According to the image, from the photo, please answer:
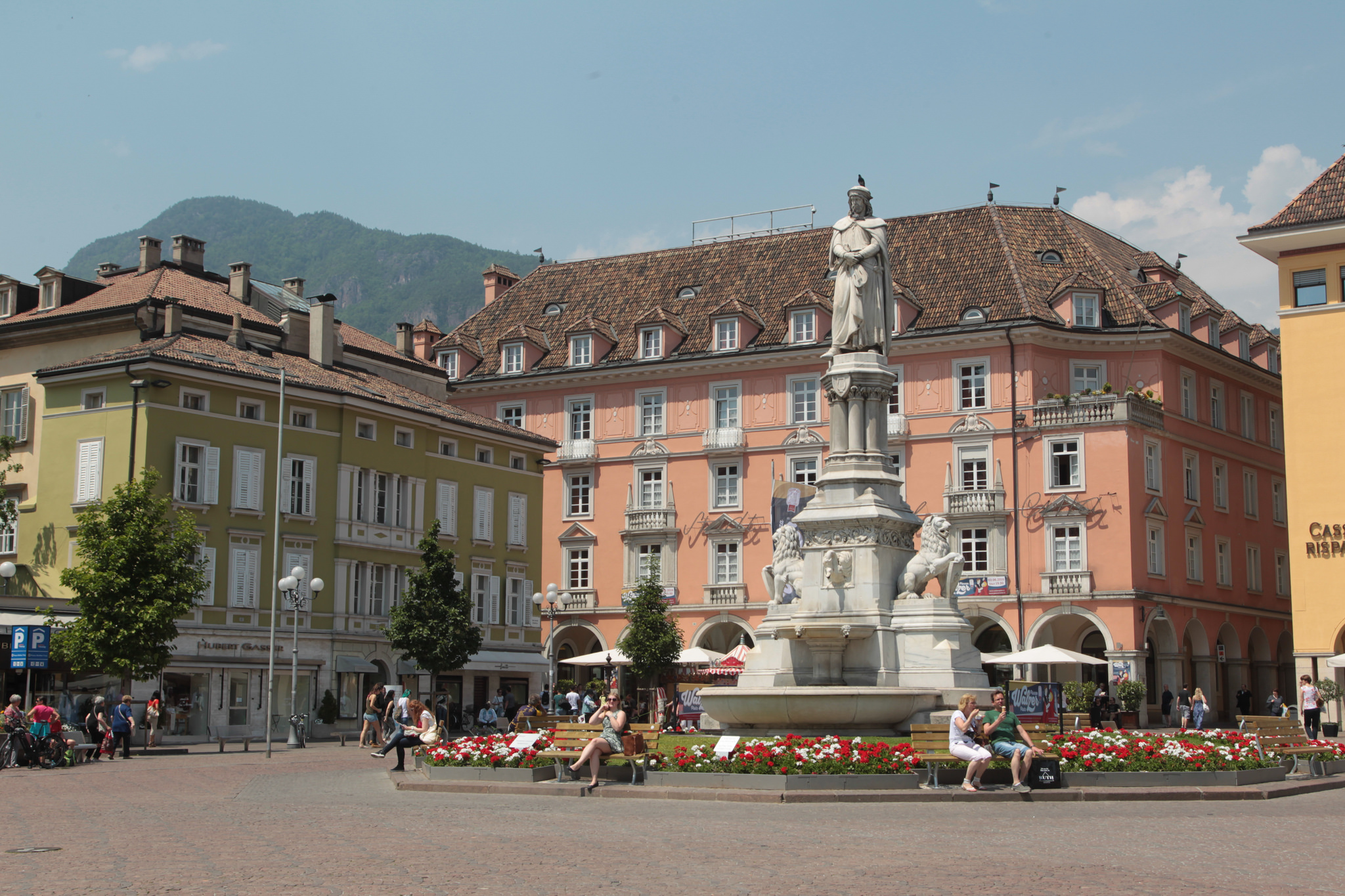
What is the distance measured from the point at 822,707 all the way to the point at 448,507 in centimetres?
3514

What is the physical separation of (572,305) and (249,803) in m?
53.1

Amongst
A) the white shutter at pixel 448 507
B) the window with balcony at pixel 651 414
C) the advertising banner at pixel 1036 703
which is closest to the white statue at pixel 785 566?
the advertising banner at pixel 1036 703

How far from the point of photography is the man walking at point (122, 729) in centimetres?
3497

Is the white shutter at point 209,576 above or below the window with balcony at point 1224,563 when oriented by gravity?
below

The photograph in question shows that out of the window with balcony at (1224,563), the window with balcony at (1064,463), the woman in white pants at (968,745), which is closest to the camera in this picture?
the woman in white pants at (968,745)

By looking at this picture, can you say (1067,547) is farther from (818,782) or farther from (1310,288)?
(818,782)

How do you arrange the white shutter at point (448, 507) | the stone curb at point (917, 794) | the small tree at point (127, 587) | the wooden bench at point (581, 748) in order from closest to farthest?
the stone curb at point (917, 794), the wooden bench at point (581, 748), the small tree at point (127, 587), the white shutter at point (448, 507)

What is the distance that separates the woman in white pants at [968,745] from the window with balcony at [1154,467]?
131 feet

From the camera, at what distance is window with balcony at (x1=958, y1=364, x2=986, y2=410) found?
60.2 m

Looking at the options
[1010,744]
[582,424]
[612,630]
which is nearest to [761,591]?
[612,630]

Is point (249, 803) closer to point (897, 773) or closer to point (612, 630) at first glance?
point (897, 773)

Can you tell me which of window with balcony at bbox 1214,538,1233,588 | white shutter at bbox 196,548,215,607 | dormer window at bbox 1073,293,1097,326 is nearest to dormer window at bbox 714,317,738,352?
dormer window at bbox 1073,293,1097,326

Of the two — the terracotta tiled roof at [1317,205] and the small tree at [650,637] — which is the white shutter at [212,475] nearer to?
the small tree at [650,637]

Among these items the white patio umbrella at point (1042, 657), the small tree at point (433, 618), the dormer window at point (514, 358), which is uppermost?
the dormer window at point (514, 358)
